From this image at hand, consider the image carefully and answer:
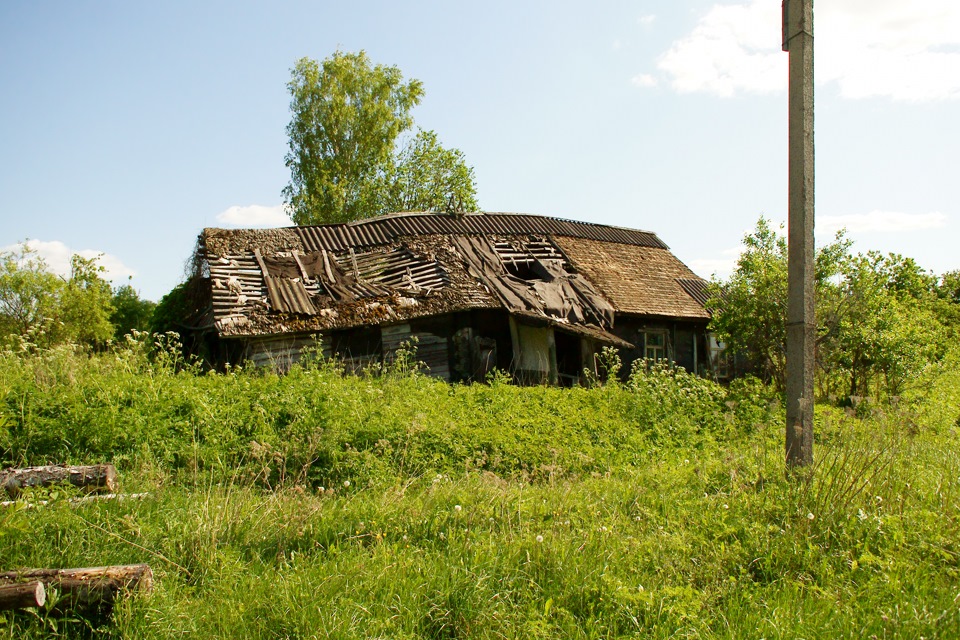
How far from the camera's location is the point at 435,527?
17.0ft

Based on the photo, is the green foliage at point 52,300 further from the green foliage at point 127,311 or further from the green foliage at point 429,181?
the green foliage at point 429,181

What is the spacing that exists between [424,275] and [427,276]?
0.29 ft

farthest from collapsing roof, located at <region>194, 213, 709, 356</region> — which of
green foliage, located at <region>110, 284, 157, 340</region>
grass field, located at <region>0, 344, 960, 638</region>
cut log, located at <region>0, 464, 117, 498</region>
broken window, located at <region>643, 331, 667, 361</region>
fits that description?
green foliage, located at <region>110, 284, 157, 340</region>

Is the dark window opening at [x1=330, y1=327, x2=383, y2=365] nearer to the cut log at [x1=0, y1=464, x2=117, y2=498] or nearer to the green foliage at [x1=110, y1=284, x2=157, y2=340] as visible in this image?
the cut log at [x1=0, y1=464, x2=117, y2=498]

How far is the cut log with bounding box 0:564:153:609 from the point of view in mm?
3920

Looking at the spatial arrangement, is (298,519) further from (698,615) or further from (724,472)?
(724,472)

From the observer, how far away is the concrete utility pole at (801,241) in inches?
244

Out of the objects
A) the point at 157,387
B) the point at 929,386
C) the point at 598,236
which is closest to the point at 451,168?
the point at 598,236

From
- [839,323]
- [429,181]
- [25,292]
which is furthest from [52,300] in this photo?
[839,323]

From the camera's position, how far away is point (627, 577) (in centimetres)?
454

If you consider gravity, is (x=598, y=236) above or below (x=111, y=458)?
above

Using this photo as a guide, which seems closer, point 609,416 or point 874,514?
point 874,514

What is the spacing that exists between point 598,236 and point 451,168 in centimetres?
1318

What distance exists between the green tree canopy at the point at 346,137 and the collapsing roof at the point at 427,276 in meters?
11.1
